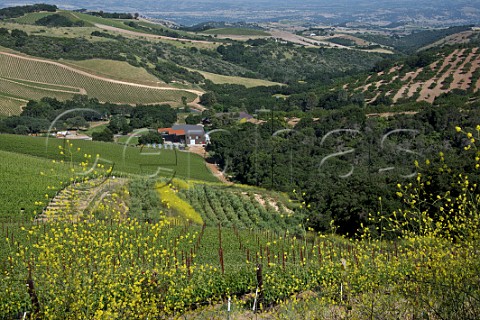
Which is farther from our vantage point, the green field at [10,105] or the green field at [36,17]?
the green field at [36,17]

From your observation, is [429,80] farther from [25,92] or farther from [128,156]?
Result: [25,92]

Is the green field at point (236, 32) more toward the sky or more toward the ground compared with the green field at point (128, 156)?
more toward the sky

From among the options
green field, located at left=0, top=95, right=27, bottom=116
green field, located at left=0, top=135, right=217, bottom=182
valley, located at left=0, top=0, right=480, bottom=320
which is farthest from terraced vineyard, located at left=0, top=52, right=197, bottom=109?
green field, located at left=0, top=135, right=217, bottom=182

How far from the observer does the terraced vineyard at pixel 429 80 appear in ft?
231

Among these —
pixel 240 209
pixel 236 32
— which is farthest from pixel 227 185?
pixel 236 32

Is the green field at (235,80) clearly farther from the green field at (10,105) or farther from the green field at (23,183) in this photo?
the green field at (23,183)

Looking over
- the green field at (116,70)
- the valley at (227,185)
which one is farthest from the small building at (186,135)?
the green field at (116,70)

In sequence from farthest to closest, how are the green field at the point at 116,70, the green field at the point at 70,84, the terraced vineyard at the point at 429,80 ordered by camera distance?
the green field at the point at 116,70, the green field at the point at 70,84, the terraced vineyard at the point at 429,80

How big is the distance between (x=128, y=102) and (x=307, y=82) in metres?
42.3

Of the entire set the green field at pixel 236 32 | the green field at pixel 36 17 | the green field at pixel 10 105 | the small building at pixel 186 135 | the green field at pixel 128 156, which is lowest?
the small building at pixel 186 135

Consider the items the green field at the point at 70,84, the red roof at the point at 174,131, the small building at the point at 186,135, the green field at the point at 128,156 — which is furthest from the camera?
the green field at the point at 70,84

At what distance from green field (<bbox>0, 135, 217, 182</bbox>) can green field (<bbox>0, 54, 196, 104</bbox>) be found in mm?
41869

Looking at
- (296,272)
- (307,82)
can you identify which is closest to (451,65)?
(307,82)

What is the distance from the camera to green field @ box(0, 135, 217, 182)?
36344 millimetres
